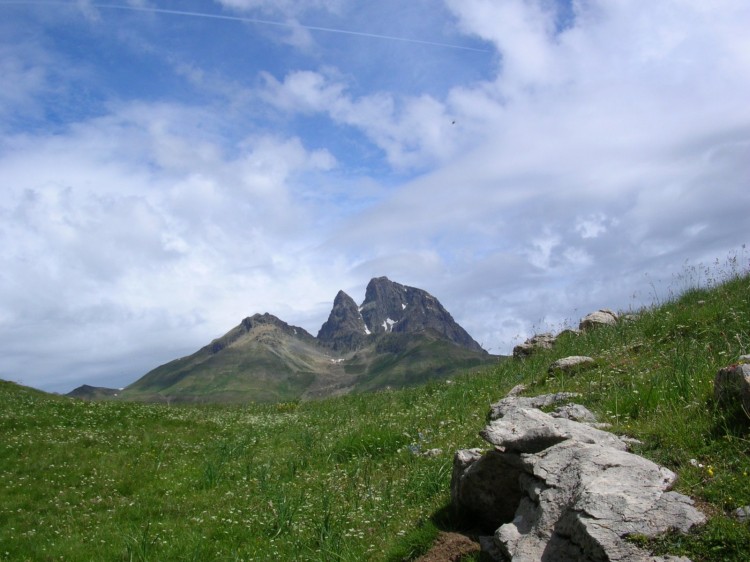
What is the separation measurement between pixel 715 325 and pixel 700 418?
891 centimetres

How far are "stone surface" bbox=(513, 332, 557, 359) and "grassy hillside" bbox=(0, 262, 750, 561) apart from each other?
84.2 inches

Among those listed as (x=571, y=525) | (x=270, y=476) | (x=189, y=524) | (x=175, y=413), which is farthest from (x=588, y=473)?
(x=175, y=413)

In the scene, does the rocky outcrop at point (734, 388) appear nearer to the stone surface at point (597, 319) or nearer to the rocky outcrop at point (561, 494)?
the rocky outcrop at point (561, 494)

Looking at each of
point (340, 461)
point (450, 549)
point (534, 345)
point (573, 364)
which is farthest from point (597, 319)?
point (450, 549)

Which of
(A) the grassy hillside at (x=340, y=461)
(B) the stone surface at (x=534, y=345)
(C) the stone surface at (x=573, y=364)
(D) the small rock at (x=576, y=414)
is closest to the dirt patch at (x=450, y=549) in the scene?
(A) the grassy hillside at (x=340, y=461)

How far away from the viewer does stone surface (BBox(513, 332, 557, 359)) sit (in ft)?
85.6

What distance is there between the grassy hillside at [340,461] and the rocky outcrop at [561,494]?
1.34 ft

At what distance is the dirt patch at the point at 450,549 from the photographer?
8461 mm

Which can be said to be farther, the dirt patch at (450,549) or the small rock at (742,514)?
the dirt patch at (450,549)

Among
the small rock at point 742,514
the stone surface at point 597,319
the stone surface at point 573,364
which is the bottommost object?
the small rock at point 742,514

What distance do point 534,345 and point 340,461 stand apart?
1267 cm

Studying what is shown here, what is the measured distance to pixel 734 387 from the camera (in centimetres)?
905

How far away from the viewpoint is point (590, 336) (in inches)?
917

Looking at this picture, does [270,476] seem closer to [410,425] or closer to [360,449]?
[360,449]
